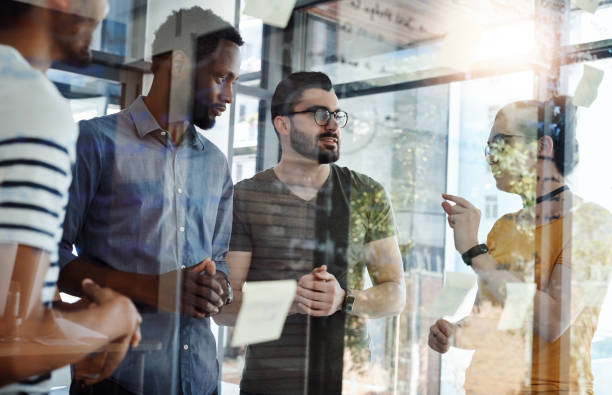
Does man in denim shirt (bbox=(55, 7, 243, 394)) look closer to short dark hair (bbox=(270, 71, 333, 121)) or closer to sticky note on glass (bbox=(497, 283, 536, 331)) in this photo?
short dark hair (bbox=(270, 71, 333, 121))

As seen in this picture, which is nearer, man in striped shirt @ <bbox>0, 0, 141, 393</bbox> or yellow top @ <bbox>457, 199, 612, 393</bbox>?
man in striped shirt @ <bbox>0, 0, 141, 393</bbox>

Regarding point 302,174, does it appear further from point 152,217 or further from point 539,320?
point 539,320

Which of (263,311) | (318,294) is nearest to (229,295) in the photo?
(263,311)

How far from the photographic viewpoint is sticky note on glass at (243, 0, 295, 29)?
3.45 feet

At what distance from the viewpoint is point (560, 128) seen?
1.69 metres

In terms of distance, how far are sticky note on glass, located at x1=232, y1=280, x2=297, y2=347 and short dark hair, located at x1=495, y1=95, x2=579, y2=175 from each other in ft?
2.80

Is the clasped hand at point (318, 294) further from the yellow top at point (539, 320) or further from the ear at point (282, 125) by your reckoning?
the yellow top at point (539, 320)

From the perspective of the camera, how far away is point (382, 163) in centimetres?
137

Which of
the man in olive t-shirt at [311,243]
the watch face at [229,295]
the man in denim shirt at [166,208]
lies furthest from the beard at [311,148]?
the watch face at [229,295]

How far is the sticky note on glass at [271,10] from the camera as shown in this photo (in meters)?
1.05

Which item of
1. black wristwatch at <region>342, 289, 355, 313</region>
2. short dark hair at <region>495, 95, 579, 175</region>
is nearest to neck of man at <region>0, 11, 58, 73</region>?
black wristwatch at <region>342, 289, 355, 313</region>

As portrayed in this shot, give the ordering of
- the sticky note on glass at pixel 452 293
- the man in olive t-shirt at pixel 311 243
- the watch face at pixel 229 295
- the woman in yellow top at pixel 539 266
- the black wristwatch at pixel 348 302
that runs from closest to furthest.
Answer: the watch face at pixel 229 295
the man in olive t-shirt at pixel 311 243
the black wristwatch at pixel 348 302
the sticky note on glass at pixel 452 293
the woman in yellow top at pixel 539 266

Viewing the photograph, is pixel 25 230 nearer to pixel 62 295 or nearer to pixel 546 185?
pixel 62 295

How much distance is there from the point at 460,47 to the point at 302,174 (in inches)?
23.7
